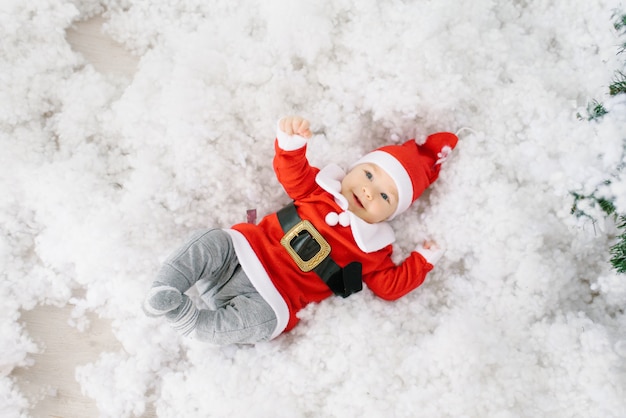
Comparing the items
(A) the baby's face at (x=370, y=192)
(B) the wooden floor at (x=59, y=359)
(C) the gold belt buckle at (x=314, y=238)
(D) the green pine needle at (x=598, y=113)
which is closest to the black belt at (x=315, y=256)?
(C) the gold belt buckle at (x=314, y=238)

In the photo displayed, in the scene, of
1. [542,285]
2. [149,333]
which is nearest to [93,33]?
[149,333]

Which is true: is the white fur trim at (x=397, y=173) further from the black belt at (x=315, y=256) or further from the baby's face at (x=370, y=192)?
the black belt at (x=315, y=256)

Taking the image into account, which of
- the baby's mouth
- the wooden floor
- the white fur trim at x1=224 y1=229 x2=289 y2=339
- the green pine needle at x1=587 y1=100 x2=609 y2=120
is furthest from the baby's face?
the wooden floor

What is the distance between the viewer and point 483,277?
118 centimetres

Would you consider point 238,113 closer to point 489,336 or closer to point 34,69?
point 34,69

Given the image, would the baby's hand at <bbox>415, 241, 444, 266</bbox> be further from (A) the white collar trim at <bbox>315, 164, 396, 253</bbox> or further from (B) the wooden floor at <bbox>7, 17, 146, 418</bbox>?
(B) the wooden floor at <bbox>7, 17, 146, 418</bbox>

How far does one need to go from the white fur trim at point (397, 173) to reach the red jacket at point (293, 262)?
0.09m

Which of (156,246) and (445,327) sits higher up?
(156,246)

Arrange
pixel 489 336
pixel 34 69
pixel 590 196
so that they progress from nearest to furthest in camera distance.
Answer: pixel 590 196, pixel 489 336, pixel 34 69

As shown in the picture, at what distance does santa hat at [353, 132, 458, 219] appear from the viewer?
1156mm

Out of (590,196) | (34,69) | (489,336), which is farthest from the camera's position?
(34,69)

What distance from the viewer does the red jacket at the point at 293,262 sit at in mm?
1139

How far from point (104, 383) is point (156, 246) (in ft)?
0.98

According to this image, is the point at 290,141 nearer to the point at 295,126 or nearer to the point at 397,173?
the point at 295,126
